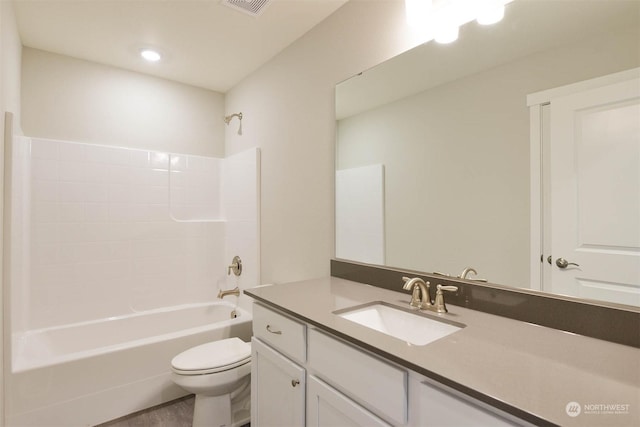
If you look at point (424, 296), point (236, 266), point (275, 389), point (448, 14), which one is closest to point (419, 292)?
point (424, 296)

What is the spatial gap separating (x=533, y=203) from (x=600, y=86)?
0.39m

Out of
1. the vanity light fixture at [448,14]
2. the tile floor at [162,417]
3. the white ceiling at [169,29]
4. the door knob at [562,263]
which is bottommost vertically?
the tile floor at [162,417]

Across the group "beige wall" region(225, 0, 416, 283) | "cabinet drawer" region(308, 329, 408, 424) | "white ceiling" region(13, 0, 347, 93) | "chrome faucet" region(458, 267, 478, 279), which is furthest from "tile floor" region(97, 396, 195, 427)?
"white ceiling" region(13, 0, 347, 93)

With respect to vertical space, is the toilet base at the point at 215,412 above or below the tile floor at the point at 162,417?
above

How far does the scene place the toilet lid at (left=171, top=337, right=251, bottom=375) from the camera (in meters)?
1.73

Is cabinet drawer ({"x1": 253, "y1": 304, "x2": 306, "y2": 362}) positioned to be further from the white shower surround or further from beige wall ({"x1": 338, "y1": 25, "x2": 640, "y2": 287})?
the white shower surround

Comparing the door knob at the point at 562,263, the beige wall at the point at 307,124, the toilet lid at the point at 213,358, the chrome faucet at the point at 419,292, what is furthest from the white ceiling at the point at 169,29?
the toilet lid at the point at 213,358

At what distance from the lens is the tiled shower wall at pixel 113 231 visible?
229 cm

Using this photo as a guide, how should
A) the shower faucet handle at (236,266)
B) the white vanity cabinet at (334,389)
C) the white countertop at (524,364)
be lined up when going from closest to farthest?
the white countertop at (524,364) < the white vanity cabinet at (334,389) < the shower faucet handle at (236,266)

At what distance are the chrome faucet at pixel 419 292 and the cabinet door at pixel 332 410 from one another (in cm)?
45

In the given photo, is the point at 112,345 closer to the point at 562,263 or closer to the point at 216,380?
the point at 216,380

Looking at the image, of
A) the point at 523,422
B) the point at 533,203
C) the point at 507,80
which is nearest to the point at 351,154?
the point at 507,80

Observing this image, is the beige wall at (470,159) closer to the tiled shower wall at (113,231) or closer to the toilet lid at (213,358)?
the toilet lid at (213,358)

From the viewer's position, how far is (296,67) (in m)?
2.19
